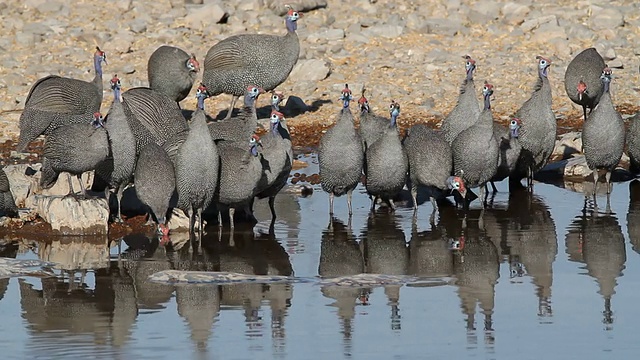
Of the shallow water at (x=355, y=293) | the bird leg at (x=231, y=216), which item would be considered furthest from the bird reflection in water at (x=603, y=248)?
the bird leg at (x=231, y=216)

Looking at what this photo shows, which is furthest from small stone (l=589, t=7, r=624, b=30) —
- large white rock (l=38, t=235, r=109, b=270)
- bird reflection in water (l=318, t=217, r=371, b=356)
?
large white rock (l=38, t=235, r=109, b=270)

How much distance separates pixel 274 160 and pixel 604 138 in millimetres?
3308

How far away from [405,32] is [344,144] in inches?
287

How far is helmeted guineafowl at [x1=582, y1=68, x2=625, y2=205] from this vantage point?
503 inches

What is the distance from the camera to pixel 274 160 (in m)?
11.8

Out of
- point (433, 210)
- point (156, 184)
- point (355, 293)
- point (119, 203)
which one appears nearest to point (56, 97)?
point (119, 203)

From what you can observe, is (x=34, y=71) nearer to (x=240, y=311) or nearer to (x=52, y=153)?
(x=52, y=153)

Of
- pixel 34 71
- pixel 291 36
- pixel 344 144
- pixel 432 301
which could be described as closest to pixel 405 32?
pixel 291 36

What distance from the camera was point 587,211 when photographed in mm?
12125

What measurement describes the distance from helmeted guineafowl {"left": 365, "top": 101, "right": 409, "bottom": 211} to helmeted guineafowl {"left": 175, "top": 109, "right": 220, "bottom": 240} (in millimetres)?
1550

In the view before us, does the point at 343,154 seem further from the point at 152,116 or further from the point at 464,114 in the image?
the point at 152,116

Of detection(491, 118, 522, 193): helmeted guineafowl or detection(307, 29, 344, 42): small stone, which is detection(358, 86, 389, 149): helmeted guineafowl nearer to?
detection(491, 118, 522, 193): helmeted guineafowl

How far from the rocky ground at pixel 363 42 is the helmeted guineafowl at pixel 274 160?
415 cm

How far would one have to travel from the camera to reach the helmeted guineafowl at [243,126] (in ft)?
41.0
